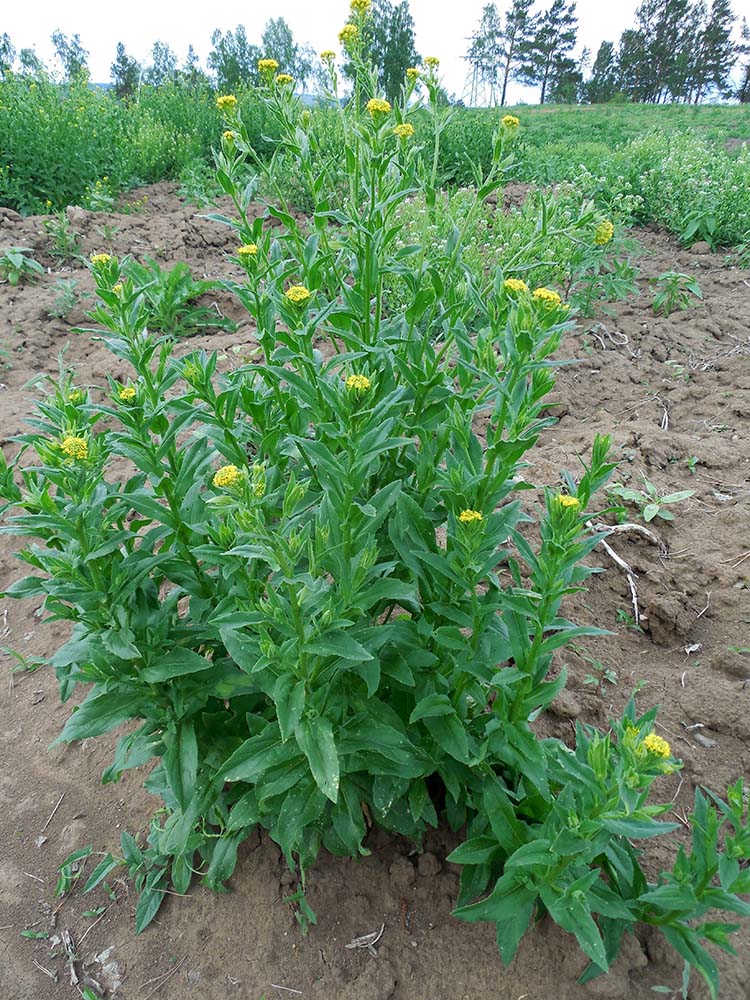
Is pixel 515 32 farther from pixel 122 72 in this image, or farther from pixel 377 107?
pixel 377 107

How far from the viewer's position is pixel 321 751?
153cm

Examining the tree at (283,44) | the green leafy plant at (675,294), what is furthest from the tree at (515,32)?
the green leafy plant at (675,294)

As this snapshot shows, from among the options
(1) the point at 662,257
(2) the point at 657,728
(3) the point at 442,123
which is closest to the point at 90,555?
(3) the point at 442,123

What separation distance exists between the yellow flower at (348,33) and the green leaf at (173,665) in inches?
71.9

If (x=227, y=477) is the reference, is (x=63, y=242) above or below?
below

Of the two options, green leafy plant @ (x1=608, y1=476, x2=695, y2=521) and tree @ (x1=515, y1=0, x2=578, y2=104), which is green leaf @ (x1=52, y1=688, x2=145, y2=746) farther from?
tree @ (x1=515, y1=0, x2=578, y2=104)

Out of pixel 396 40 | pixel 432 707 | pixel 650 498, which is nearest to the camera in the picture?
pixel 432 707

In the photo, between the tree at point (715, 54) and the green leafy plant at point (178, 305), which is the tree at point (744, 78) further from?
the green leafy plant at point (178, 305)

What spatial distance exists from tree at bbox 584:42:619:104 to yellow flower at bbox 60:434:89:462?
56681mm

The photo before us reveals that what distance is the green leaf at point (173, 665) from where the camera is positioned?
1701 millimetres

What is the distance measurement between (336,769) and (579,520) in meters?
0.76

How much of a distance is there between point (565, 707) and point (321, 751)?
1133 millimetres

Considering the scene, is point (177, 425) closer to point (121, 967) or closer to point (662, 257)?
point (121, 967)

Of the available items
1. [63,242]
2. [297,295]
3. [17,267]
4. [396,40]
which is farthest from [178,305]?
[396,40]
